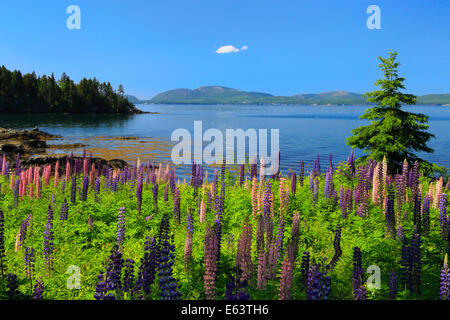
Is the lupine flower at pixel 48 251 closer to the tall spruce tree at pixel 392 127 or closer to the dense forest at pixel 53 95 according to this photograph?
the tall spruce tree at pixel 392 127

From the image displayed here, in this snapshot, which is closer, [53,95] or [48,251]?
[48,251]

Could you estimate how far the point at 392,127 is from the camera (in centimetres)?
1847

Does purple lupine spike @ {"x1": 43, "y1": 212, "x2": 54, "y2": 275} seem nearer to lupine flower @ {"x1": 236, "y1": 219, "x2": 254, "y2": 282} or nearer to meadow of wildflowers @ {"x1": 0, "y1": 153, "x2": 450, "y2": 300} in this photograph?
meadow of wildflowers @ {"x1": 0, "y1": 153, "x2": 450, "y2": 300}

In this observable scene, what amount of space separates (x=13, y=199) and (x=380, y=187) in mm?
11349

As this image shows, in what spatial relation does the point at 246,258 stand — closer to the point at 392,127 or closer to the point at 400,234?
the point at 400,234

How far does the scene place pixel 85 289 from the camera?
19.7 ft

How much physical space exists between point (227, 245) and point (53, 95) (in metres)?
→ 184

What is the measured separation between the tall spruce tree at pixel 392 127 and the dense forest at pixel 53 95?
167047 millimetres

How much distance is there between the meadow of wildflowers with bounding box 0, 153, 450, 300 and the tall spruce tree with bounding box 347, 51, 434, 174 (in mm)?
7466

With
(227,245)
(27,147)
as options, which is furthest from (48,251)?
(27,147)

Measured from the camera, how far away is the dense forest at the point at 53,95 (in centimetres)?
15500

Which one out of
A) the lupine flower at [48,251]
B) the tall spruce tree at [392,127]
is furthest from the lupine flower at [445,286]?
the tall spruce tree at [392,127]

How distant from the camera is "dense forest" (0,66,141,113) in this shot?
155 metres
